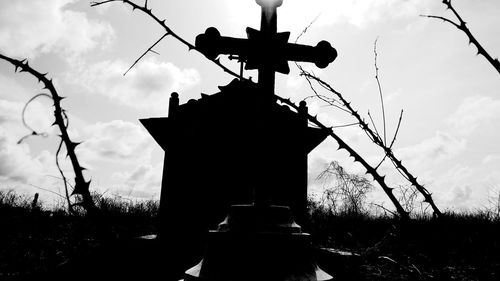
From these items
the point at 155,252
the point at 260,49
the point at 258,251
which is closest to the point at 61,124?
the point at 258,251

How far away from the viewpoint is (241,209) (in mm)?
1422

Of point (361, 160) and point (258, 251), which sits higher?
point (361, 160)

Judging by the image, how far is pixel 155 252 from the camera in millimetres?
6164

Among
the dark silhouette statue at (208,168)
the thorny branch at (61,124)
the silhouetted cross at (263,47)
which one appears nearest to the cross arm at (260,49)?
the silhouetted cross at (263,47)

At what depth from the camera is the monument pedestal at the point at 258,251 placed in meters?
1.25

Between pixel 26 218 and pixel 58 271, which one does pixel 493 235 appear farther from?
pixel 26 218

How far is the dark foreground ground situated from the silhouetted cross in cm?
239

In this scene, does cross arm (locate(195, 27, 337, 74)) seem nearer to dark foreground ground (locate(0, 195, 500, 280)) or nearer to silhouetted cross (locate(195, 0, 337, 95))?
silhouetted cross (locate(195, 0, 337, 95))

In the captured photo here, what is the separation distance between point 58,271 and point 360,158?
6.42 meters

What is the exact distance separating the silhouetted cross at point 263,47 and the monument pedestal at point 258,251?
0.58 metres

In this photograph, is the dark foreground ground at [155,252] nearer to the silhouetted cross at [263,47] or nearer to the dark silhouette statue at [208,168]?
the dark silhouette statue at [208,168]

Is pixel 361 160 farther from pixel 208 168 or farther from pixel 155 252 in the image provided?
pixel 155 252

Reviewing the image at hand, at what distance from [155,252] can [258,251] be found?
546cm

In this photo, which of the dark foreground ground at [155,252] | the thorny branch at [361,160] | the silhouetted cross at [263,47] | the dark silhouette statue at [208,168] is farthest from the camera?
the dark silhouette statue at [208,168]
